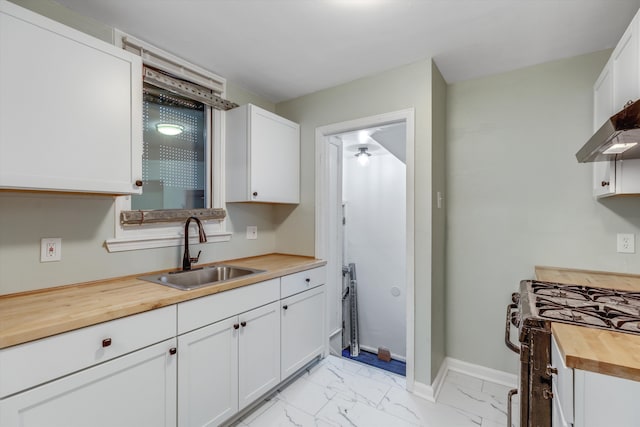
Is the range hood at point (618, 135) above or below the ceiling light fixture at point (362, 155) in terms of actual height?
below

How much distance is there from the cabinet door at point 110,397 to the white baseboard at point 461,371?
1606mm

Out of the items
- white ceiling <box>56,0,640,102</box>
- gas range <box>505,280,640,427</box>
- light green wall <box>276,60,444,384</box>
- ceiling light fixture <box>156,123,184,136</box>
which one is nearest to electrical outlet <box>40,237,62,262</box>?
ceiling light fixture <box>156,123,184,136</box>

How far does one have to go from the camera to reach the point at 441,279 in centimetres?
239

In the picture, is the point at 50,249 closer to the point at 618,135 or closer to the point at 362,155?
the point at 618,135

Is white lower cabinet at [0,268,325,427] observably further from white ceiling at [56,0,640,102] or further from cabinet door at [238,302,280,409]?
white ceiling at [56,0,640,102]

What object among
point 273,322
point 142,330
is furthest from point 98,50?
point 273,322

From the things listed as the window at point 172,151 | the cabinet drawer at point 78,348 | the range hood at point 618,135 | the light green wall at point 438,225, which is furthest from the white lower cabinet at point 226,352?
the range hood at point 618,135

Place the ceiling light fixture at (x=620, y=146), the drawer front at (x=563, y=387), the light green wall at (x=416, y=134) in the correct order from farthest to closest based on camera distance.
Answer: the light green wall at (x=416, y=134)
the ceiling light fixture at (x=620, y=146)
the drawer front at (x=563, y=387)

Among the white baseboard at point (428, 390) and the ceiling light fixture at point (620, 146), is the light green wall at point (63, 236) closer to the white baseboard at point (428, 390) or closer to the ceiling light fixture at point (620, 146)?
the white baseboard at point (428, 390)

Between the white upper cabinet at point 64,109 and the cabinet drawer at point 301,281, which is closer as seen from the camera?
the white upper cabinet at point 64,109

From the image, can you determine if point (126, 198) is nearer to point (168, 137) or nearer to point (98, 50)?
point (168, 137)

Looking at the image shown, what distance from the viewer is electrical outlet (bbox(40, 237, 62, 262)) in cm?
152

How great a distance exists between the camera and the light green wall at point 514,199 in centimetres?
204

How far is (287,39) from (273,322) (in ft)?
6.11
